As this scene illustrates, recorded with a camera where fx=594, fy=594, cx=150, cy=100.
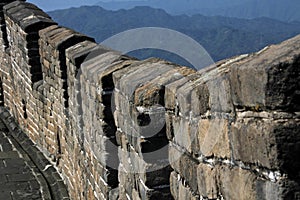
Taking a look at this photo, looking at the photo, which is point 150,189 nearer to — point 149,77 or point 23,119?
point 149,77

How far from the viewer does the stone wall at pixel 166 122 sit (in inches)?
70.3

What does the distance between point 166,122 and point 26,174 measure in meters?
4.21

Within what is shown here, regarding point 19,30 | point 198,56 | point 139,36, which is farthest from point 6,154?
point 198,56

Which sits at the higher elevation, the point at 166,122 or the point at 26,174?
the point at 166,122

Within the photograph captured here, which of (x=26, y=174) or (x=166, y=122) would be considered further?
(x=26, y=174)

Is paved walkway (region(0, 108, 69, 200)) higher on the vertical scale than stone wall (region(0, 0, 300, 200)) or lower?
lower

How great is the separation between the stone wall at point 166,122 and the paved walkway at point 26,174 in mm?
162

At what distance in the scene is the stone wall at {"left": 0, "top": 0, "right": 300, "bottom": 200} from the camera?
1.79 m

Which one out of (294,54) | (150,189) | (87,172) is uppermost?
(294,54)

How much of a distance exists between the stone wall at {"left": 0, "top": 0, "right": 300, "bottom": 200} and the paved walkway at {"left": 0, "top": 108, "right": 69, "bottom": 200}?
0.16 m

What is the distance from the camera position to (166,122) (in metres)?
3.09

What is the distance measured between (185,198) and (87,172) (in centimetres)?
264

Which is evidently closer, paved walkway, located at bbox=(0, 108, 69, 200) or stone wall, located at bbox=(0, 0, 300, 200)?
stone wall, located at bbox=(0, 0, 300, 200)

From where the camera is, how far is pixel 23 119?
8.76 metres
